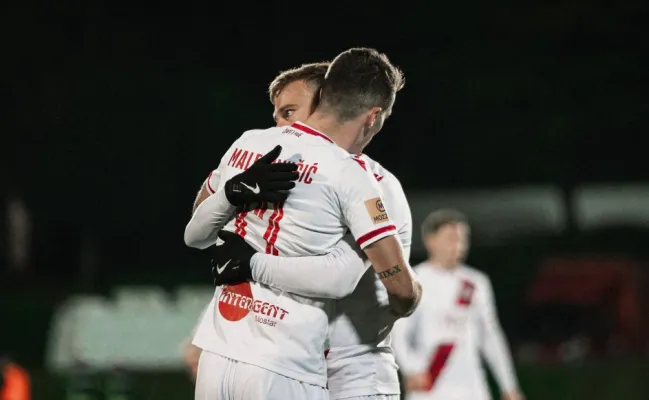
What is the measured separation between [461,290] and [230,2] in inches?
659

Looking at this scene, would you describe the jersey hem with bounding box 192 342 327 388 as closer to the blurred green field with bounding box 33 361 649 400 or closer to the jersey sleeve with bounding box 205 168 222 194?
the jersey sleeve with bounding box 205 168 222 194

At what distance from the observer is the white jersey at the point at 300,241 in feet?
13.2

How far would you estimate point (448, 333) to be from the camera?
8.53 meters

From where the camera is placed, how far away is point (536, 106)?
76.9 ft

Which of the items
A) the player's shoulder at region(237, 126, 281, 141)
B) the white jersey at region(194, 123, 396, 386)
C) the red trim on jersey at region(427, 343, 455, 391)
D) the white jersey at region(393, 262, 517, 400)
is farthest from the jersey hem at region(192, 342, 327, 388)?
the red trim on jersey at region(427, 343, 455, 391)

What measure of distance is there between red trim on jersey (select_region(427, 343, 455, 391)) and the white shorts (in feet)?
14.4

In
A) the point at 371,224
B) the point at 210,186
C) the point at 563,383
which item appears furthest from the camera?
the point at 563,383

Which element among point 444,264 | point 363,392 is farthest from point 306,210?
point 444,264

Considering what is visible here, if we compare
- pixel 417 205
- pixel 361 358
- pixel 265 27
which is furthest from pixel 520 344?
pixel 361 358

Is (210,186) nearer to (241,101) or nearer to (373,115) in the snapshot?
(373,115)

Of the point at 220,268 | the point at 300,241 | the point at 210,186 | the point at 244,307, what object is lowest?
the point at 244,307

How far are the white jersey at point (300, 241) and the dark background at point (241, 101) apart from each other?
721 inches

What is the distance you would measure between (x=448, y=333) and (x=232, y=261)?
4.66 meters

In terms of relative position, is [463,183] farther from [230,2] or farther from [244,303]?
[244,303]
